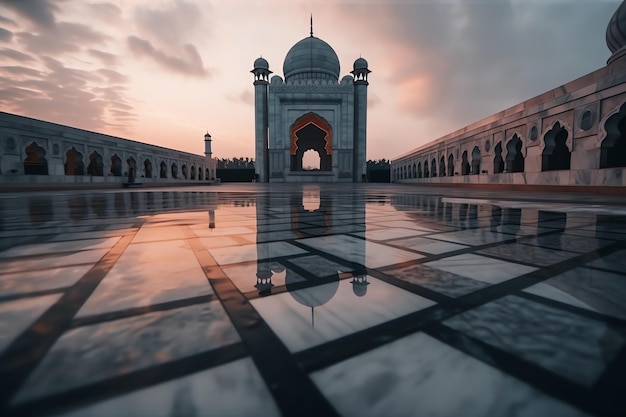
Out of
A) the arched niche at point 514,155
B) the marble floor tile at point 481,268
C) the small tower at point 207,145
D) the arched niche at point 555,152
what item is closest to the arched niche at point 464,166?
the arched niche at point 514,155

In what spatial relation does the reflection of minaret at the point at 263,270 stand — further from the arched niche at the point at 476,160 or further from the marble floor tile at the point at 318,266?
the arched niche at the point at 476,160

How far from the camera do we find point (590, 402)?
603mm

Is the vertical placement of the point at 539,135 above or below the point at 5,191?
above

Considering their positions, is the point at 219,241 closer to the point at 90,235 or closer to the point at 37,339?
the point at 90,235

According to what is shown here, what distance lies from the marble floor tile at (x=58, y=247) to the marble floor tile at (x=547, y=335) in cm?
213

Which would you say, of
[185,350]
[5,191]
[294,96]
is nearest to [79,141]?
[5,191]

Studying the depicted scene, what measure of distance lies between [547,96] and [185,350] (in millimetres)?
11965

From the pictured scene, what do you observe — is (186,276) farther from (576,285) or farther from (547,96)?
(547,96)

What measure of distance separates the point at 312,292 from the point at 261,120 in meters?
28.4

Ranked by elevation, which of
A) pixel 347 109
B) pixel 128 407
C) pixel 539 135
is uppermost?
pixel 347 109

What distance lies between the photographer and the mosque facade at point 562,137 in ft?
24.1

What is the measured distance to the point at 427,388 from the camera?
644 millimetres

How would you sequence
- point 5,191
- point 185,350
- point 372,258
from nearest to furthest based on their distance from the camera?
point 185,350 < point 372,258 < point 5,191

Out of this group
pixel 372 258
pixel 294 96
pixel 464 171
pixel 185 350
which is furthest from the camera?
pixel 294 96
